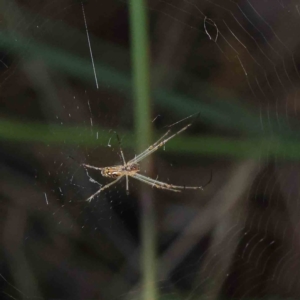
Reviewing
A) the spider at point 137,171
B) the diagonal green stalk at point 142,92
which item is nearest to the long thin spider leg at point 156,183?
the spider at point 137,171

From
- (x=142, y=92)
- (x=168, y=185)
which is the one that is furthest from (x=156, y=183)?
(x=142, y=92)

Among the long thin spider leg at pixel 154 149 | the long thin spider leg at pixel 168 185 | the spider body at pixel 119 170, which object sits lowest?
the long thin spider leg at pixel 168 185

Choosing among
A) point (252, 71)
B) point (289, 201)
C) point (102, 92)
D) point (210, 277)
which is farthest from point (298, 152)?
point (102, 92)

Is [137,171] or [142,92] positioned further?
[137,171]

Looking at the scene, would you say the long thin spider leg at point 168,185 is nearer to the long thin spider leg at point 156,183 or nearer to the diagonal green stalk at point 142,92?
the long thin spider leg at point 156,183

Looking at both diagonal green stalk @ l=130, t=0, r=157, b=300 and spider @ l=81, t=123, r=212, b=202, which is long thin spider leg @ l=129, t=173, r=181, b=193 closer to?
spider @ l=81, t=123, r=212, b=202

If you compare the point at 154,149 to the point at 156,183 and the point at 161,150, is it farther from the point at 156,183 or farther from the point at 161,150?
the point at 156,183
